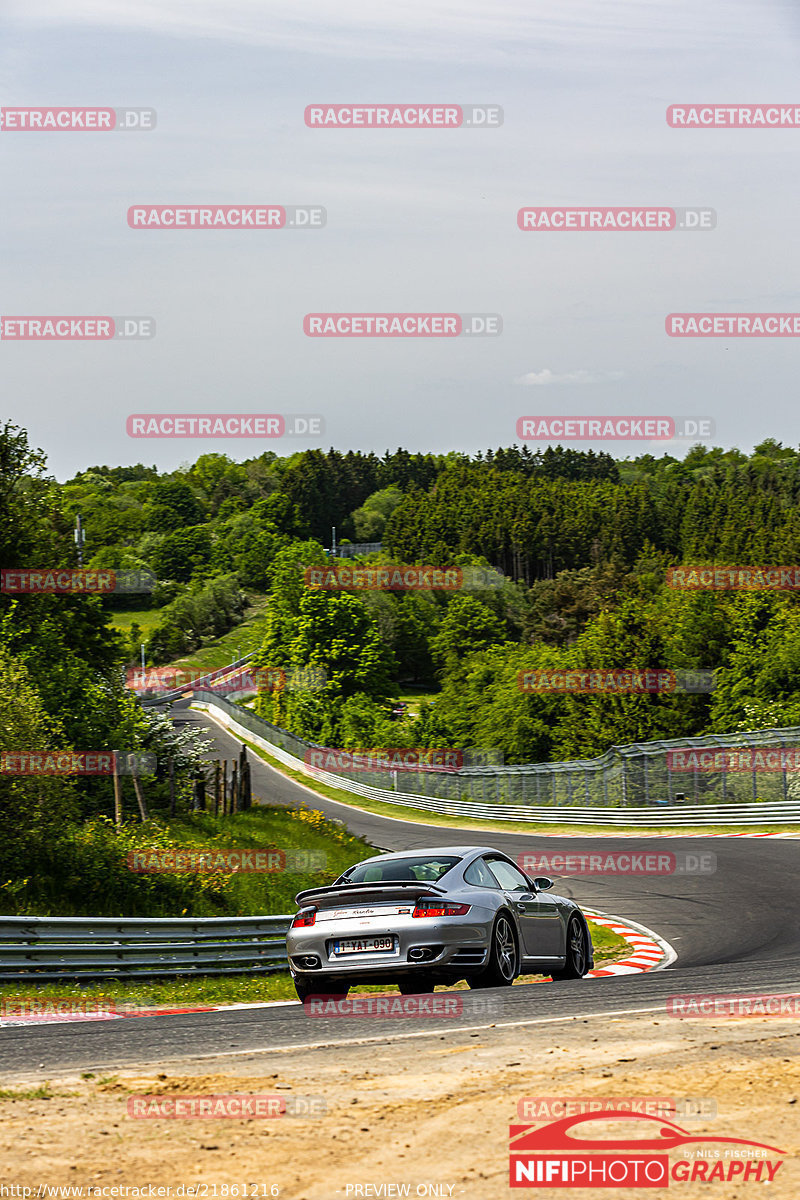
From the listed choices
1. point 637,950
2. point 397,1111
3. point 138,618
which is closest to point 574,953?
point 637,950

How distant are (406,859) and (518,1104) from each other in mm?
5277

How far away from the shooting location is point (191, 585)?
172m

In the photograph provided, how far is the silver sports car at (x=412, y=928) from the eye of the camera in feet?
33.0

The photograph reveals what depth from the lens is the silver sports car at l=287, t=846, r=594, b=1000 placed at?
10047 mm

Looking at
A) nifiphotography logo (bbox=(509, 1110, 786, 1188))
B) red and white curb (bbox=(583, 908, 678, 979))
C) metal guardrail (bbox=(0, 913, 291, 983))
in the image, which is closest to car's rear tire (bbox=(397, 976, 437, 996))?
red and white curb (bbox=(583, 908, 678, 979))

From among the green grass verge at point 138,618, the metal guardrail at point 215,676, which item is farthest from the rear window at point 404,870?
the green grass verge at point 138,618

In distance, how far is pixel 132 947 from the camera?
1359 centimetres

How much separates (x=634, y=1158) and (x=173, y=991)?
9.21 m

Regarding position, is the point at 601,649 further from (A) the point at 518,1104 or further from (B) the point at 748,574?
(A) the point at 518,1104

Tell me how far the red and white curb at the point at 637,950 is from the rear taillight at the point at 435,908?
343 cm

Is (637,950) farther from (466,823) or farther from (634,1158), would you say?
(466,823)

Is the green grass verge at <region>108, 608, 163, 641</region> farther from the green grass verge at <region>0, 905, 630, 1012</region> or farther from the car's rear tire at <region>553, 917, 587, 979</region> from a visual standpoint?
the car's rear tire at <region>553, 917, 587, 979</region>

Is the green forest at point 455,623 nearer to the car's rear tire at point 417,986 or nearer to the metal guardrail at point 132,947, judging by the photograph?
the metal guardrail at point 132,947

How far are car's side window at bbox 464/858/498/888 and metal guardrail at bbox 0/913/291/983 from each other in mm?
4356
